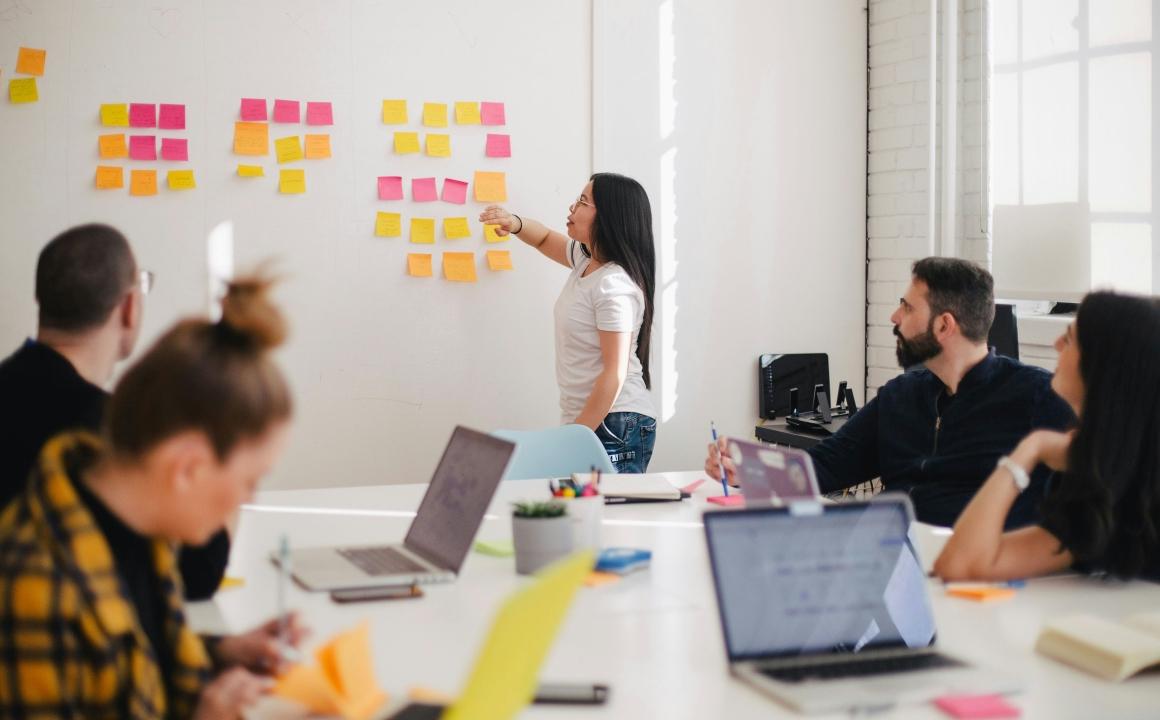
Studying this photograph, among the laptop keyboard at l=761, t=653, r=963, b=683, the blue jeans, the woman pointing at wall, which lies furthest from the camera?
the blue jeans

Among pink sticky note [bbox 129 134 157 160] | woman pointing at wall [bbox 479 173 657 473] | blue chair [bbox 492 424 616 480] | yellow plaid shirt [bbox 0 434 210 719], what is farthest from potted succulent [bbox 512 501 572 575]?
pink sticky note [bbox 129 134 157 160]

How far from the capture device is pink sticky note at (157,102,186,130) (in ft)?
12.6

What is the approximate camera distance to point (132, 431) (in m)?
1.22

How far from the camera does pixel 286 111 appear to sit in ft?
13.0

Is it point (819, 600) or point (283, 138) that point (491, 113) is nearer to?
point (283, 138)

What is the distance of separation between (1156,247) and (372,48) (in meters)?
2.65

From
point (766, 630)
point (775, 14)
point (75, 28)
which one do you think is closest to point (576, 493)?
point (766, 630)

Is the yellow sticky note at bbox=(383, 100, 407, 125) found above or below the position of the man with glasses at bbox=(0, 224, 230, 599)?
above

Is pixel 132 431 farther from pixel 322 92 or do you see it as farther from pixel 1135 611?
pixel 322 92

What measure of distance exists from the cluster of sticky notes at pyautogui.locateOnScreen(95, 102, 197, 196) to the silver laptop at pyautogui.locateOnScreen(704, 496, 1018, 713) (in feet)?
9.43

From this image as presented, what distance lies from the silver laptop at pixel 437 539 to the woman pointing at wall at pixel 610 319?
1406 millimetres

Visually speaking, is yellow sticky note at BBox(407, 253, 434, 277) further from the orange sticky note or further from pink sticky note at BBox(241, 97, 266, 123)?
pink sticky note at BBox(241, 97, 266, 123)

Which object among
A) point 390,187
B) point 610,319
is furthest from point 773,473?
point 390,187

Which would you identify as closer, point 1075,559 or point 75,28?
point 1075,559
